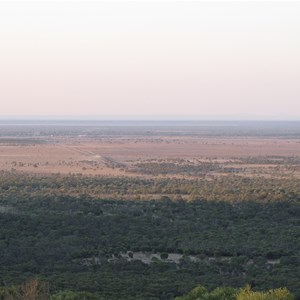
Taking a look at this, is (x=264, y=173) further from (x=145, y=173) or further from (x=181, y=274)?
(x=181, y=274)

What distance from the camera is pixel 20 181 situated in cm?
6031

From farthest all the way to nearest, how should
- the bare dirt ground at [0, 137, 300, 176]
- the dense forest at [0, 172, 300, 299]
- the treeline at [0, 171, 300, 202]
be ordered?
the bare dirt ground at [0, 137, 300, 176] < the treeline at [0, 171, 300, 202] < the dense forest at [0, 172, 300, 299]

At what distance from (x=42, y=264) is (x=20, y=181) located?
3263 centimetres

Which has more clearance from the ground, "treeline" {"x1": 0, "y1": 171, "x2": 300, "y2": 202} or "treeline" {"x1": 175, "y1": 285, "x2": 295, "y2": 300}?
"treeline" {"x1": 175, "y1": 285, "x2": 295, "y2": 300}

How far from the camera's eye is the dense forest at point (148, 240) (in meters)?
25.1

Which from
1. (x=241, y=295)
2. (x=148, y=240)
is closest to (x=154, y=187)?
(x=148, y=240)

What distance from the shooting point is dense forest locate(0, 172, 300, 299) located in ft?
82.5

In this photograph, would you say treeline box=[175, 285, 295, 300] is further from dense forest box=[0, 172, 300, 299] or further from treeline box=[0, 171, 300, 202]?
treeline box=[0, 171, 300, 202]

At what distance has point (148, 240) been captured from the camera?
3319 centimetres

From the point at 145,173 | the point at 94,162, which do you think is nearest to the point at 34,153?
the point at 94,162

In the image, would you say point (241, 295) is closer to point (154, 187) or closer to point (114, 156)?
point (154, 187)

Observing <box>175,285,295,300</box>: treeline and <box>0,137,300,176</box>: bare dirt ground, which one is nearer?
<box>175,285,295,300</box>: treeline

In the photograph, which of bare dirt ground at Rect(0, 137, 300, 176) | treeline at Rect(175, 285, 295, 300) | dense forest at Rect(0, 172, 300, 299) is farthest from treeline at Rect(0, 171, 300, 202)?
treeline at Rect(175, 285, 295, 300)

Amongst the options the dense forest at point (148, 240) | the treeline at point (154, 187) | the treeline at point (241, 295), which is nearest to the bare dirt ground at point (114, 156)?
the treeline at point (154, 187)
